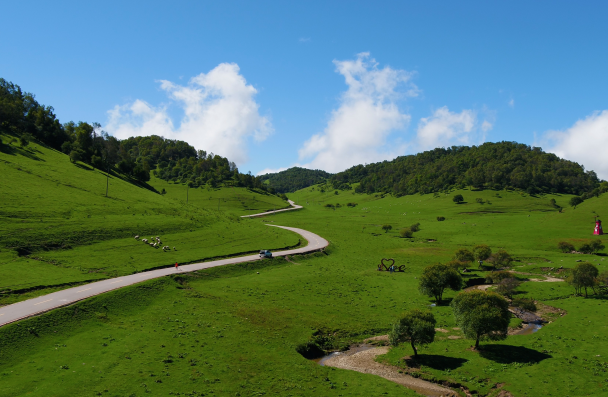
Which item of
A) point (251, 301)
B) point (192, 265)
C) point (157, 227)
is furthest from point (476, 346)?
point (157, 227)

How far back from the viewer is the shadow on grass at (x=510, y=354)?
39.4 metres

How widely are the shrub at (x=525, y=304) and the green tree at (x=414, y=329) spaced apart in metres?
25.5

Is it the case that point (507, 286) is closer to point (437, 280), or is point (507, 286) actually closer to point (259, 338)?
point (437, 280)

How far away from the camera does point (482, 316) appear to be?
4131 centimetres

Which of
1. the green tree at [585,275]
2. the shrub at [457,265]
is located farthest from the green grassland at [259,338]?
the shrub at [457,265]

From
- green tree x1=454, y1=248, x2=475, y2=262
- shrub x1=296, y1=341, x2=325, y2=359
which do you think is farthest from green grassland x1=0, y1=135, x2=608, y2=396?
green tree x1=454, y1=248, x2=475, y2=262

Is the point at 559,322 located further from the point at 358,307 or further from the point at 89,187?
the point at 89,187

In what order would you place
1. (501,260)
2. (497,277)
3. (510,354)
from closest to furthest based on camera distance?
(510,354) < (497,277) < (501,260)

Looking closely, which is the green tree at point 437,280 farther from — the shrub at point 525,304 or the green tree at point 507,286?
the shrub at point 525,304

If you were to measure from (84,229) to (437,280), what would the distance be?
73.1 metres

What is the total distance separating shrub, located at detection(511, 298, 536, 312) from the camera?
5698cm

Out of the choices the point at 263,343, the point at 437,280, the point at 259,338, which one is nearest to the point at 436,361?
the point at 263,343

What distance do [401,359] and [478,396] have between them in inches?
356

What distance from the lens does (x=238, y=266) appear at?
76625mm
